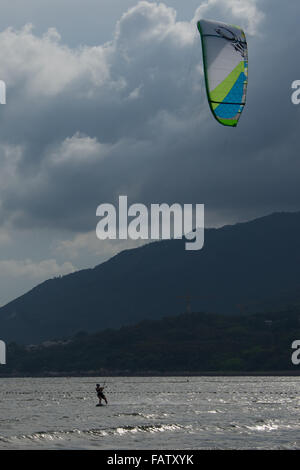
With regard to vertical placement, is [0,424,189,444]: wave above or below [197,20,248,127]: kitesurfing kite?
below

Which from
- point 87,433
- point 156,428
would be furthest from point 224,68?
point 87,433

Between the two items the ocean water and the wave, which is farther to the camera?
the wave

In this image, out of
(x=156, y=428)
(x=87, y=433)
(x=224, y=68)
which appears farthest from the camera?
(x=224, y=68)

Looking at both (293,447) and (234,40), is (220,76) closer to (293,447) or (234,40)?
(234,40)

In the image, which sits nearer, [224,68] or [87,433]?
[87,433]

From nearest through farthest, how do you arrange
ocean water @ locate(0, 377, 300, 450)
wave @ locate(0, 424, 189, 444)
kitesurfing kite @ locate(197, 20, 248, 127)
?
ocean water @ locate(0, 377, 300, 450), wave @ locate(0, 424, 189, 444), kitesurfing kite @ locate(197, 20, 248, 127)

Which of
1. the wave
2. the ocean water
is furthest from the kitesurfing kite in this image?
the wave

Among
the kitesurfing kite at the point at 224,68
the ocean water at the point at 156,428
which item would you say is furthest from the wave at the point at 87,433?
the kitesurfing kite at the point at 224,68

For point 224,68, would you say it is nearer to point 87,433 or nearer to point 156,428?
Result: point 156,428

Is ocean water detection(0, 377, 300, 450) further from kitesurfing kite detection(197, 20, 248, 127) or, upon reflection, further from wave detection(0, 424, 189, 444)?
kitesurfing kite detection(197, 20, 248, 127)
